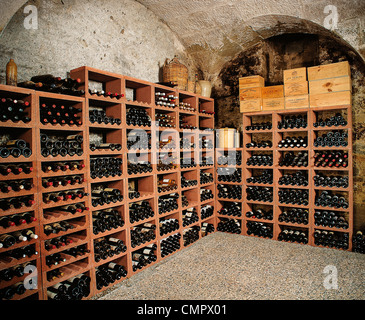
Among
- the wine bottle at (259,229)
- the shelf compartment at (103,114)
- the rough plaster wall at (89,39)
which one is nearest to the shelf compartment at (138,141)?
the shelf compartment at (103,114)

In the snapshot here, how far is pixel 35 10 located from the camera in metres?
3.36

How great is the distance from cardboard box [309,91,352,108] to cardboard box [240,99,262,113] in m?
0.96

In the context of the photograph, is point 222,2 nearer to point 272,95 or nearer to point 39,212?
point 272,95

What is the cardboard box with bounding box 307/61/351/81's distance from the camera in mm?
4570

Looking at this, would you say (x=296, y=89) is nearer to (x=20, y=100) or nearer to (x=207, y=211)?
(x=207, y=211)

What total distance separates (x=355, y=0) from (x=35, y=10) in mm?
4336

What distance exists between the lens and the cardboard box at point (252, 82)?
18.1 ft

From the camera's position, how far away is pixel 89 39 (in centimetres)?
404

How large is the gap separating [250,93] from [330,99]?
148 cm

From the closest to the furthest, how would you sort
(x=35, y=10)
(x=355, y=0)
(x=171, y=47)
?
(x=35, y=10)
(x=355, y=0)
(x=171, y=47)

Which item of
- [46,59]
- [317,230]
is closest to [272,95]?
Answer: [317,230]

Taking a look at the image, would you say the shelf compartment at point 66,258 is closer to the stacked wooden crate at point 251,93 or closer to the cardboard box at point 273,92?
the stacked wooden crate at point 251,93

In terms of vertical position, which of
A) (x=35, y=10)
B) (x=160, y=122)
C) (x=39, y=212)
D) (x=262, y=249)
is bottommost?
(x=262, y=249)

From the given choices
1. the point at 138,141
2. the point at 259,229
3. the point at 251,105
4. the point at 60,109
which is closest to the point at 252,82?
the point at 251,105
